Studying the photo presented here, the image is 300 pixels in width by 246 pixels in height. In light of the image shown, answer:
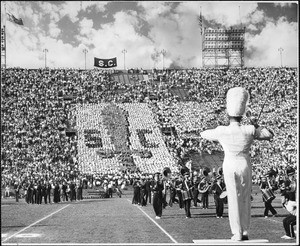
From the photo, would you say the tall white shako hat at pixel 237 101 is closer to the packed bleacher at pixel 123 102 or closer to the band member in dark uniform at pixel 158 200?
the band member in dark uniform at pixel 158 200

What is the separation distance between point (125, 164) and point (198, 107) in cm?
1317

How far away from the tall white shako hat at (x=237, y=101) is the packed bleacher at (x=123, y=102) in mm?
33853

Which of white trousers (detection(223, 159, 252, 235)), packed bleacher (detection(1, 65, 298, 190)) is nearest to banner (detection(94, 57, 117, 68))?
packed bleacher (detection(1, 65, 298, 190))

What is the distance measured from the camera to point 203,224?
1461cm

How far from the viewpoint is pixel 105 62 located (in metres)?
62.7

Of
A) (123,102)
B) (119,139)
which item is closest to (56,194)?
(119,139)

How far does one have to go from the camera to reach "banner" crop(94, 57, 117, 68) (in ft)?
205

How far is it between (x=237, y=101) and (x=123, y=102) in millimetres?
48270

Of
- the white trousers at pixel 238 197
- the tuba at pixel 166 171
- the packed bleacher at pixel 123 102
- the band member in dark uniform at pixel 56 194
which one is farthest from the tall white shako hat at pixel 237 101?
the packed bleacher at pixel 123 102

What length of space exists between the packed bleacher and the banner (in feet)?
3.81

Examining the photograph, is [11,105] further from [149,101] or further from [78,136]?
[149,101]

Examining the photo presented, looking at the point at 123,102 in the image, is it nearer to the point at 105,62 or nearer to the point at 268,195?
the point at 105,62

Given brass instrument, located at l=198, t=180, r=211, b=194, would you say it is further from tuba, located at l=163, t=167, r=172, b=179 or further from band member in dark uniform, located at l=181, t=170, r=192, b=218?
tuba, located at l=163, t=167, r=172, b=179

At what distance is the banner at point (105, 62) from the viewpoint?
62.4 m
